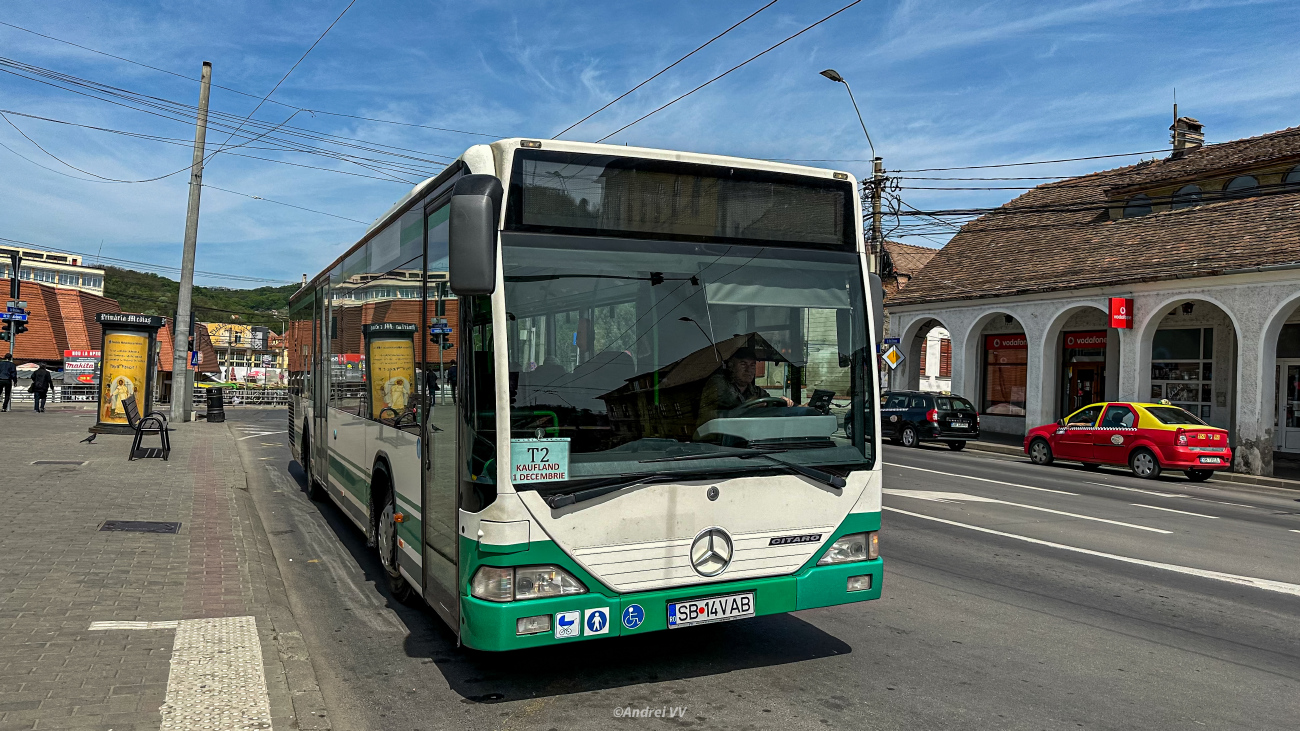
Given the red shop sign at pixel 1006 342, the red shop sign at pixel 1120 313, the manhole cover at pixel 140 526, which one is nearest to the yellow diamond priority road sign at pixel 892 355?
the red shop sign at pixel 1006 342

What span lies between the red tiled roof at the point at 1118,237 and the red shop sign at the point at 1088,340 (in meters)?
1.96

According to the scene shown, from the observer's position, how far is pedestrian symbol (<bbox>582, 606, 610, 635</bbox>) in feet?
15.3

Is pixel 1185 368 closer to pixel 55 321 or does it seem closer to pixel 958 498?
pixel 958 498

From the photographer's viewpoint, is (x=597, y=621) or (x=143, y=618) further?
(x=143, y=618)

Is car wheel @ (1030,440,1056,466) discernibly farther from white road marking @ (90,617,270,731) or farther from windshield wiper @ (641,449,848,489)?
white road marking @ (90,617,270,731)

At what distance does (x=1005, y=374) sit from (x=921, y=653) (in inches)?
1007

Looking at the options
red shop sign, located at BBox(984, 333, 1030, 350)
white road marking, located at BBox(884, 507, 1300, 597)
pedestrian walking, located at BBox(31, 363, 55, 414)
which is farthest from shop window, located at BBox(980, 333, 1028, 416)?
pedestrian walking, located at BBox(31, 363, 55, 414)

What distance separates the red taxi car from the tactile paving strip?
17411mm

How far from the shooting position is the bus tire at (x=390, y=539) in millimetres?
6688

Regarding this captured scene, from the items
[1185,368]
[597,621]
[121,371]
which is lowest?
[597,621]

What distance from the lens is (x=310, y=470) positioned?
1205cm

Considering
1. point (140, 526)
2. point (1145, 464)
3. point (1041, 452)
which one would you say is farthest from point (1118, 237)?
point (140, 526)

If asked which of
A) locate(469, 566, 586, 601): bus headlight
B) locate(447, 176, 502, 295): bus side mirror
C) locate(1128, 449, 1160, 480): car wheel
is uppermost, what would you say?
locate(447, 176, 502, 295): bus side mirror

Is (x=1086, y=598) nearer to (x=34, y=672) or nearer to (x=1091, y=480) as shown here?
(x=34, y=672)
